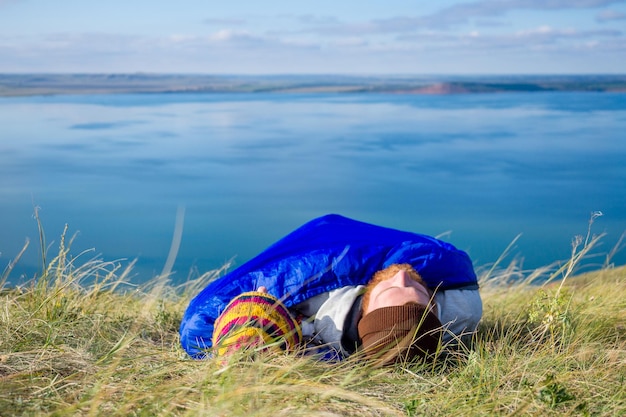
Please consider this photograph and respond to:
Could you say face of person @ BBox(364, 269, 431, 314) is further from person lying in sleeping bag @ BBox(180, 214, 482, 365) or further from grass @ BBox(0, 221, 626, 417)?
grass @ BBox(0, 221, 626, 417)

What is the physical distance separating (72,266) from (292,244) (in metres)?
1.43

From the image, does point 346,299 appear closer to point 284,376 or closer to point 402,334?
point 402,334

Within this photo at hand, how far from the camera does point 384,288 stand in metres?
3.41

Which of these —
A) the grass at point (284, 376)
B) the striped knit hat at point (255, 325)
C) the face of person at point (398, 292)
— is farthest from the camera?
the face of person at point (398, 292)

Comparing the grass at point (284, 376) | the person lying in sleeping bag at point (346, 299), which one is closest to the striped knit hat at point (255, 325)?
the person lying in sleeping bag at point (346, 299)

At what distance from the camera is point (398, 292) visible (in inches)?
129

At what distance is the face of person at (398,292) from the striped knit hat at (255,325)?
Result: 399 mm

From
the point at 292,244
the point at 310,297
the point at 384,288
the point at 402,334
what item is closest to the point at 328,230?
the point at 292,244

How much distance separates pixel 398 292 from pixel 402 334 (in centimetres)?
22

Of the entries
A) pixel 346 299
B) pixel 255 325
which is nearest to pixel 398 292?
pixel 346 299

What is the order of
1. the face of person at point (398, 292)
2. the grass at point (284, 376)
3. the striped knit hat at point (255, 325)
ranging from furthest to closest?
the face of person at point (398, 292), the striped knit hat at point (255, 325), the grass at point (284, 376)

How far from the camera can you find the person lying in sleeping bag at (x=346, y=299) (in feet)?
10.5

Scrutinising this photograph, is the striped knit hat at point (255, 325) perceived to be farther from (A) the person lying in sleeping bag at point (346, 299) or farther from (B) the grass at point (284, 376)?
(B) the grass at point (284, 376)

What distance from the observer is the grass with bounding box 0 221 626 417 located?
8.53 feet
